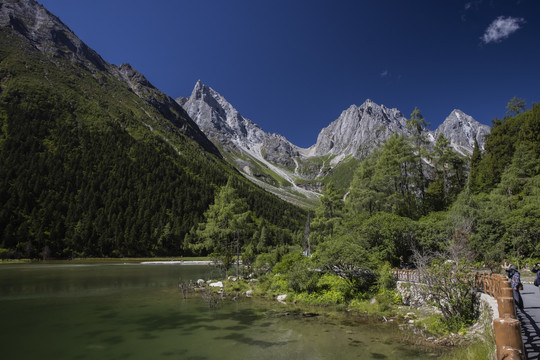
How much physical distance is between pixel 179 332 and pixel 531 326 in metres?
18.3

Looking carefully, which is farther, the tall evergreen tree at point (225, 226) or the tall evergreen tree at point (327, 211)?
the tall evergreen tree at point (327, 211)

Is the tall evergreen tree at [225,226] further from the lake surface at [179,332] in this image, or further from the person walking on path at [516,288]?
the person walking on path at [516,288]

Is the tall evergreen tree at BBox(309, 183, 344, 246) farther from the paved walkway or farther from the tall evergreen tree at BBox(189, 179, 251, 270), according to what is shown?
the paved walkway

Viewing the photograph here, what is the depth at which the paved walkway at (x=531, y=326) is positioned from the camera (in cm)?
920

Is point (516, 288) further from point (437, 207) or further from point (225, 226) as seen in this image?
point (225, 226)

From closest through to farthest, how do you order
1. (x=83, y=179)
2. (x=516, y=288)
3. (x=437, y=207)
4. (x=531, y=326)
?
(x=531, y=326) < (x=516, y=288) < (x=437, y=207) < (x=83, y=179)

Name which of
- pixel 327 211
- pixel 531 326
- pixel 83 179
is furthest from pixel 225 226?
pixel 83 179

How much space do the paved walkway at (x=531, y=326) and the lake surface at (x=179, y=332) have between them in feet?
15.0

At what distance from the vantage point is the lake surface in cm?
1539

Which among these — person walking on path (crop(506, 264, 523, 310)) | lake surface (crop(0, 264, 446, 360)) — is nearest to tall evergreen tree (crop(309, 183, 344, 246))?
lake surface (crop(0, 264, 446, 360))

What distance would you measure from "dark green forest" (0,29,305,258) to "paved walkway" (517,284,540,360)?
5318cm

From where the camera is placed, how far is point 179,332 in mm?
19375

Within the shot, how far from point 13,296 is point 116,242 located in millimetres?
78159

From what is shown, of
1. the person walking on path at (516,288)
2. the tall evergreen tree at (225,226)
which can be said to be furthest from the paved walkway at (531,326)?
the tall evergreen tree at (225,226)
